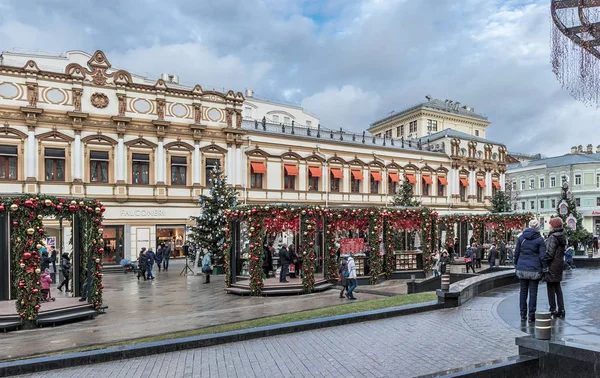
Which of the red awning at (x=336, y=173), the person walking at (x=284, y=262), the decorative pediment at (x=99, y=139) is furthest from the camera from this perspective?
the red awning at (x=336, y=173)

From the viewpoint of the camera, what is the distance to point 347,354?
29.0 feet

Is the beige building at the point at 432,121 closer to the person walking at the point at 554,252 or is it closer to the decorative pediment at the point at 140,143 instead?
the decorative pediment at the point at 140,143

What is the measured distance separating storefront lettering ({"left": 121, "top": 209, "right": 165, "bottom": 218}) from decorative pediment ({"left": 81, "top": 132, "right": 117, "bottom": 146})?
539 centimetres

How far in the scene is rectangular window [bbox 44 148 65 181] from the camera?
108 feet

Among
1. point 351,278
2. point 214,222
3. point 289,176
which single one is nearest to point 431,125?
point 289,176

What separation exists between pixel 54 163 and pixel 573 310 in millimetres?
33423

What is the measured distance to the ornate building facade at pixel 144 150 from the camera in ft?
105

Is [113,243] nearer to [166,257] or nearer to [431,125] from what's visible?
[166,257]

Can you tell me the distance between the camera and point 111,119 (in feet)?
113

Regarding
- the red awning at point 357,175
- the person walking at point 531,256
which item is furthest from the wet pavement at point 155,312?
the red awning at point 357,175

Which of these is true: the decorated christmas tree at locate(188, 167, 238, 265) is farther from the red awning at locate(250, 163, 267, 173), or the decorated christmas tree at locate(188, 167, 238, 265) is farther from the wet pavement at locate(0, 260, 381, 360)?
the red awning at locate(250, 163, 267, 173)

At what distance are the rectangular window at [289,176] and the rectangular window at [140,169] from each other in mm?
12436

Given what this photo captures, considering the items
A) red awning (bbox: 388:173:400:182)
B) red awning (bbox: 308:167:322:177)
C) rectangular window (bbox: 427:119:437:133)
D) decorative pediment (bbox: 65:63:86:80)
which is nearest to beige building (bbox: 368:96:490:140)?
rectangular window (bbox: 427:119:437:133)

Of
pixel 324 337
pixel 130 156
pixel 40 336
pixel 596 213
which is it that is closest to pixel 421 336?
pixel 324 337
